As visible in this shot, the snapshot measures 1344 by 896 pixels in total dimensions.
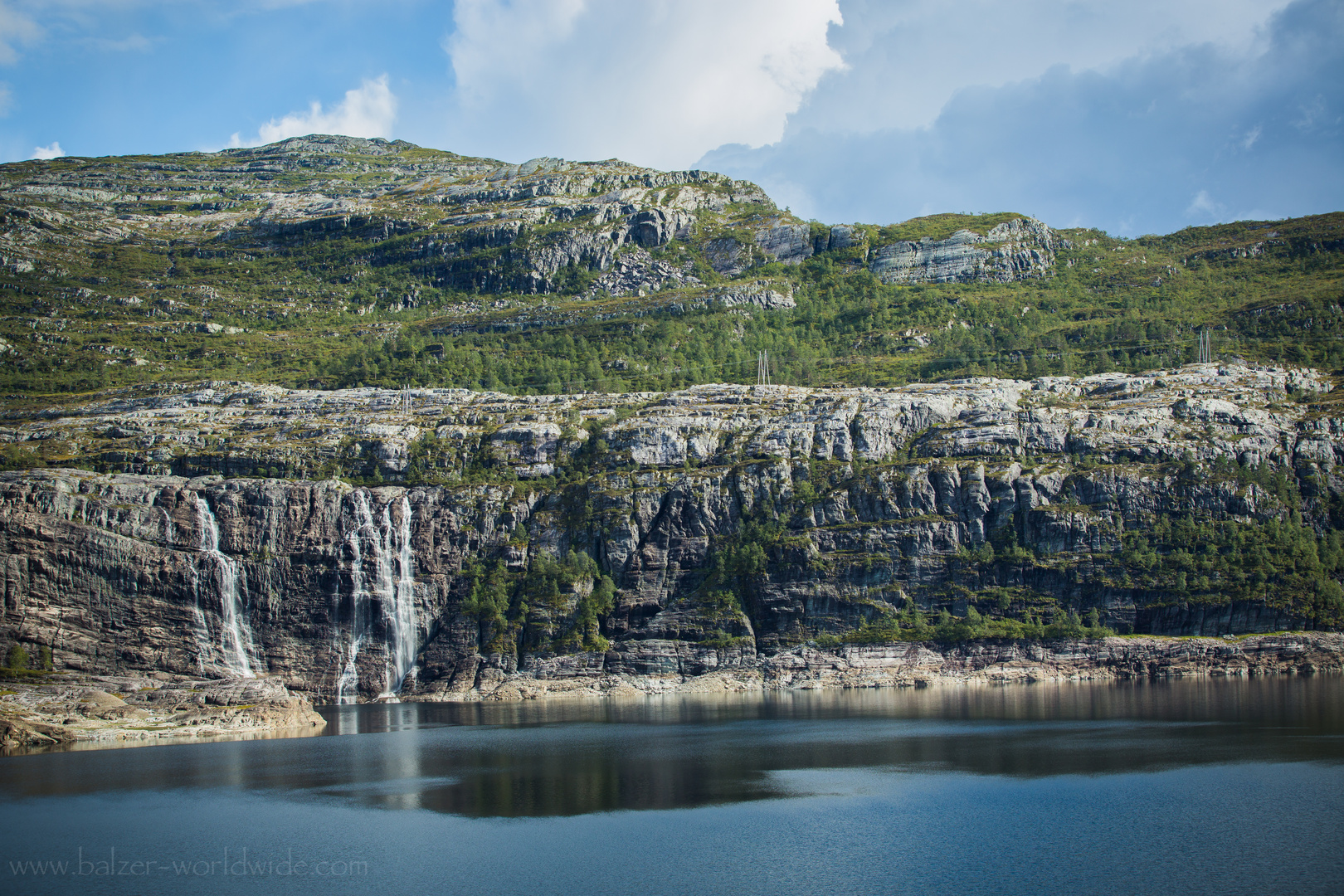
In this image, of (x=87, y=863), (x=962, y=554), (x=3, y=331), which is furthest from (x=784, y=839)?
(x=3, y=331)

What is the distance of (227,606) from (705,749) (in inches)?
2765

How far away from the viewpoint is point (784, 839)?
151 ft

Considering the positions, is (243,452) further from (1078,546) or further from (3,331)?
(1078,546)

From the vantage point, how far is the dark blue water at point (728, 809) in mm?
40969

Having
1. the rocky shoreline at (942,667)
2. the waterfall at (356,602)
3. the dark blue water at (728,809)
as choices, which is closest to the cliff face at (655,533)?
the waterfall at (356,602)

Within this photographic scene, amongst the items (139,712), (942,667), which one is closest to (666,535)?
(942,667)

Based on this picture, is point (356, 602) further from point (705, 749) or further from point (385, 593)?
point (705, 749)

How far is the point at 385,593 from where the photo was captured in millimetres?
121125

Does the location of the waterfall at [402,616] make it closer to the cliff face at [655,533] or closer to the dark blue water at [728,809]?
the cliff face at [655,533]

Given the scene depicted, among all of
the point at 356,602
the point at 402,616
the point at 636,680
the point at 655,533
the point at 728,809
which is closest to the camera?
the point at 728,809

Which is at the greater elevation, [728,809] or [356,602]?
[356,602]

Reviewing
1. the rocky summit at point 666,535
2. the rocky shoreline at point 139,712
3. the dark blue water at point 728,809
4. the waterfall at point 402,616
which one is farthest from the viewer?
the waterfall at point 402,616

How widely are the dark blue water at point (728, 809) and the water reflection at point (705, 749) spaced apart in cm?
36

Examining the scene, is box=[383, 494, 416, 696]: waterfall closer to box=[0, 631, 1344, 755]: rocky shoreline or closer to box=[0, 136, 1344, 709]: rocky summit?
box=[0, 136, 1344, 709]: rocky summit
